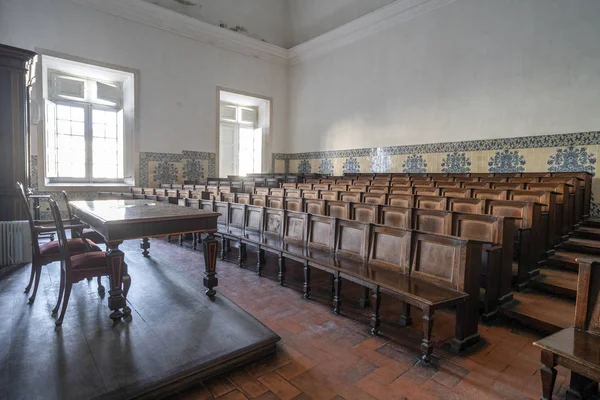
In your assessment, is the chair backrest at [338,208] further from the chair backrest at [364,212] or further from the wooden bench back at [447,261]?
the wooden bench back at [447,261]

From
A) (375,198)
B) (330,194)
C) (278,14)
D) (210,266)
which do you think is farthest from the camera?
(278,14)

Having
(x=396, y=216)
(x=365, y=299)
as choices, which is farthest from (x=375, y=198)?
(x=365, y=299)

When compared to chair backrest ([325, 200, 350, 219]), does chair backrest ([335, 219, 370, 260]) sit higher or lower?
lower

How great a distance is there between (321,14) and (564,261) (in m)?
8.33

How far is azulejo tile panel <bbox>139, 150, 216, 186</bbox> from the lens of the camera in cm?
761

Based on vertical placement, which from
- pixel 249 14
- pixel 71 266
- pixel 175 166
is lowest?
pixel 71 266

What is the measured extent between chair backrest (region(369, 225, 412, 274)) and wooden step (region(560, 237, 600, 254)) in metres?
2.13

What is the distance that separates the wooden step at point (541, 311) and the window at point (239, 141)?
26.2ft

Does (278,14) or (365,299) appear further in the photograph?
(278,14)

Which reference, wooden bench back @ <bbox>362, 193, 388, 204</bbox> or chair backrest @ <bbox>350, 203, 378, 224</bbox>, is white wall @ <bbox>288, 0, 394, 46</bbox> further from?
chair backrest @ <bbox>350, 203, 378, 224</bbox>

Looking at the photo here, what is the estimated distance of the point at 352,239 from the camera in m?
2.85

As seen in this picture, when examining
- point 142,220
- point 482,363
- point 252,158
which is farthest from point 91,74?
point 482,363

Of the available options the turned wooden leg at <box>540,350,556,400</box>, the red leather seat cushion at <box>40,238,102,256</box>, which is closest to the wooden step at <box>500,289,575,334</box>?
the turned wooden leg at <box>540,350,556,400</box>

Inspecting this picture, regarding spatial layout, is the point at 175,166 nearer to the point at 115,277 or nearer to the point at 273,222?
the point at 273,222
